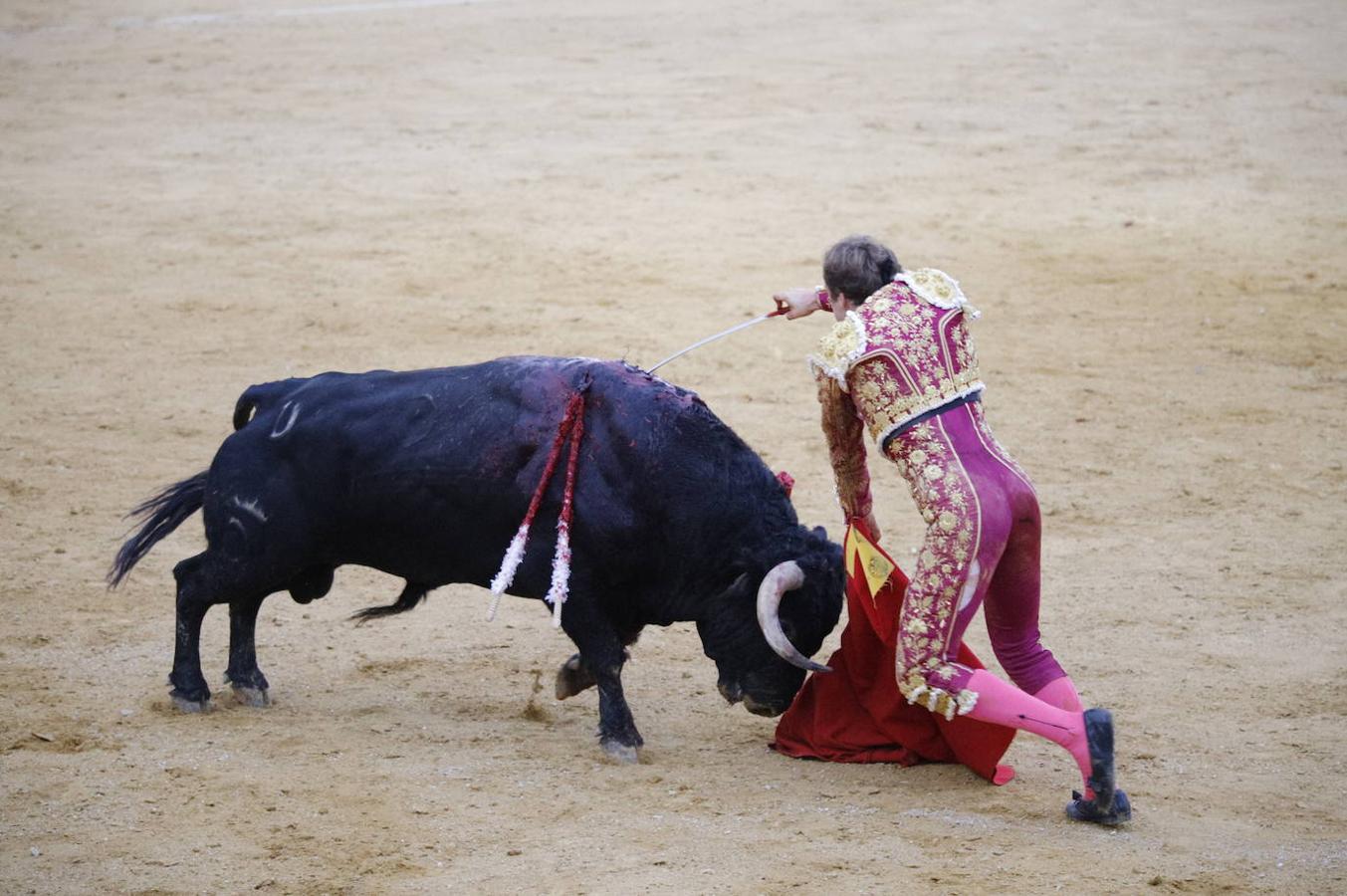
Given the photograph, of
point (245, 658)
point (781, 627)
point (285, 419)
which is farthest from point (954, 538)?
point (245, 658)

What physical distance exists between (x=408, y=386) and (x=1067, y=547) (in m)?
3.26

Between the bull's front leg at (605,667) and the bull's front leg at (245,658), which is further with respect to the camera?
the bull's front leg at (245,658)

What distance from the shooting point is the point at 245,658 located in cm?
576

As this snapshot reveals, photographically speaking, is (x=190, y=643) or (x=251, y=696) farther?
(x=251, y=696)

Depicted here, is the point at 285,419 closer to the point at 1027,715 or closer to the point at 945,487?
the point at 945,487

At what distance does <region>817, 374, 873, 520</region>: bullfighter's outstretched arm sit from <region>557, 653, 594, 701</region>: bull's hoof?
1.05 metres

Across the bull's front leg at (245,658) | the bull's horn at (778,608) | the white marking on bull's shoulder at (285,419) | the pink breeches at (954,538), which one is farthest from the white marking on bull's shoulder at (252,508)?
the pink breeches at (954,538)

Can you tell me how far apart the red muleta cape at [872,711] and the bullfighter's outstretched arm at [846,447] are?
9 cm

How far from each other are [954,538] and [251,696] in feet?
8.46

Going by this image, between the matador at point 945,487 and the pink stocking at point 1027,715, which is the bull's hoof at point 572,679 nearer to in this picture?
the matador at point 945,487

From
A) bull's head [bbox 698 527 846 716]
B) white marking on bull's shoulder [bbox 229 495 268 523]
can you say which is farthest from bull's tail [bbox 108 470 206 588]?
bull's head [bbox 698 527 846 716]

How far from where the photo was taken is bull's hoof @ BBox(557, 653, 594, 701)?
559 centimetres

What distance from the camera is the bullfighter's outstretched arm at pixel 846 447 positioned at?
5012mm

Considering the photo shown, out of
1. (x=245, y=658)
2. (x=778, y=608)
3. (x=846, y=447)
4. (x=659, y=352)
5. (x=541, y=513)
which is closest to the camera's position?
(x=846, y=447)
